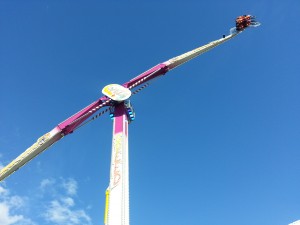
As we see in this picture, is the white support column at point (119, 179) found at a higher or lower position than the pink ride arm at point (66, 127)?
lower

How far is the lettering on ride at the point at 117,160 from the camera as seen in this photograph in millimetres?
40456

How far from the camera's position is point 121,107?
48.7 meters

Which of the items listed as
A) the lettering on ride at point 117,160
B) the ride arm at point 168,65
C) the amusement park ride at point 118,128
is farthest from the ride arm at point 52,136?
the lettering on ride at point 117,160

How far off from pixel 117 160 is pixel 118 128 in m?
4.95

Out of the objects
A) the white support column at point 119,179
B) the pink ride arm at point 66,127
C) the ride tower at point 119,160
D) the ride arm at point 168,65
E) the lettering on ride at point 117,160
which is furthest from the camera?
the ride arm at point 168,65

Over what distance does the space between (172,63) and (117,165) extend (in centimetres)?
1839

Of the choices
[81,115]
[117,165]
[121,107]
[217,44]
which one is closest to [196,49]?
[217,44]

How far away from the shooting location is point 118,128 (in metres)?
46.0

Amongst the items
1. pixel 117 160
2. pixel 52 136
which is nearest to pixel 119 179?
pixel 117 160

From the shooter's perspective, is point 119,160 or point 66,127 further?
point 66,127

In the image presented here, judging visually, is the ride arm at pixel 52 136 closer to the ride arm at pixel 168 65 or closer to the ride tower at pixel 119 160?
the ride tower at pixel 119 160

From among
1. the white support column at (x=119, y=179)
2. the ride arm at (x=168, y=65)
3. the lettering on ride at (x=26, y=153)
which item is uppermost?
the ride arm at (x=168, y=65)

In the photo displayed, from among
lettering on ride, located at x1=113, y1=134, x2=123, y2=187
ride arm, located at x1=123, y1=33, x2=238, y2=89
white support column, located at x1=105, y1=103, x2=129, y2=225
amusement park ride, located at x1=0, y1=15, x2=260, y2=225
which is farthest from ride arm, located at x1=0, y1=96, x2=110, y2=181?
lettering on ride, located at x1=113, y1=134, x2=123, y2=187

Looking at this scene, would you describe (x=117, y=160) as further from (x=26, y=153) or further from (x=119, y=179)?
(x=26, y=153)
